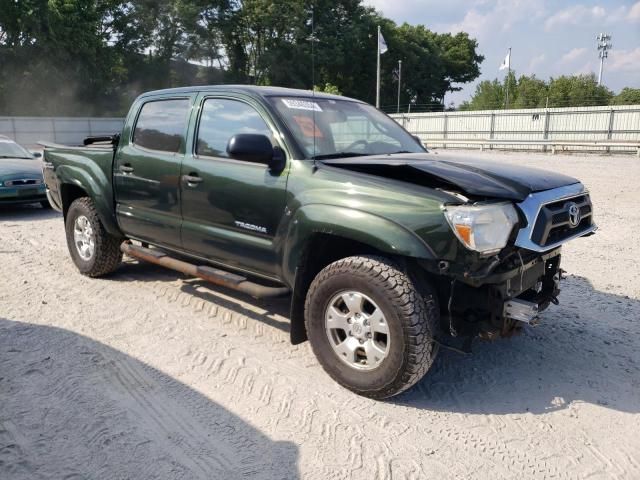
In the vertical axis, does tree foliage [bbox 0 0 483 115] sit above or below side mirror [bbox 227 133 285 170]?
above

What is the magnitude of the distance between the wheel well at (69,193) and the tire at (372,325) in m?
3.59

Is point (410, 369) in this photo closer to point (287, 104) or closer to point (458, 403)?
point (458, 403)

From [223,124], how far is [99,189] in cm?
179

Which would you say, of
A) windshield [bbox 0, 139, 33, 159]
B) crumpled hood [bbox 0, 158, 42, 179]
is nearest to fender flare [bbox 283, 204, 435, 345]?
crumpled hood [bbox 0, 158, 42, 179]

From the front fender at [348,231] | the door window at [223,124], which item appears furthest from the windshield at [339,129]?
the front fender at [348,231]

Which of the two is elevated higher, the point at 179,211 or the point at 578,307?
the point at 179,211

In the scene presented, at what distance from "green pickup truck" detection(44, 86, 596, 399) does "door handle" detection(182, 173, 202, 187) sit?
Result: 0.04 metres

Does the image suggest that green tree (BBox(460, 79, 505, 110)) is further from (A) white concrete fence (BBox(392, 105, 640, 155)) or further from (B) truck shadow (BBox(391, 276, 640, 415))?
(B) truck shadow (BBox(391, 276, 640, 415))

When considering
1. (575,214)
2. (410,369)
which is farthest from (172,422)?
(575,214)

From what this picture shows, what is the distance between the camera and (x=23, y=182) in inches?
372

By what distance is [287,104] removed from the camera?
4.11 m

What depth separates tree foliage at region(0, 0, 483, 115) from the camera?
125ft

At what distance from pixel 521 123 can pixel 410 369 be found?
28.6 meters

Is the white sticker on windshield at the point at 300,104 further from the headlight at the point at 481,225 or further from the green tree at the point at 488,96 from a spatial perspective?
the green tree at the point at 488,96
